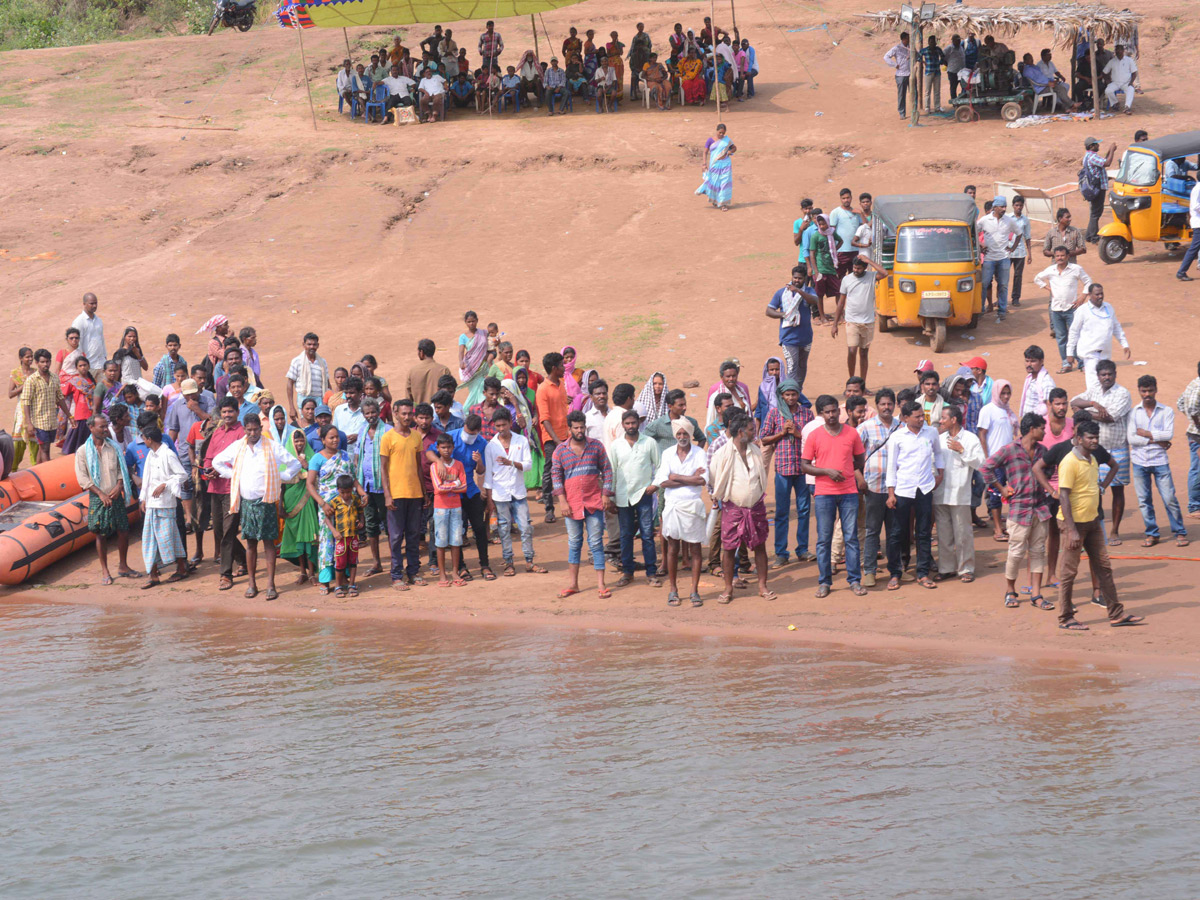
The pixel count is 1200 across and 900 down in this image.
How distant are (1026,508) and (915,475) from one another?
86 centimetres

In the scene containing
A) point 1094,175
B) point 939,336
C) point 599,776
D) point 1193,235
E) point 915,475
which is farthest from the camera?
point 1094,175

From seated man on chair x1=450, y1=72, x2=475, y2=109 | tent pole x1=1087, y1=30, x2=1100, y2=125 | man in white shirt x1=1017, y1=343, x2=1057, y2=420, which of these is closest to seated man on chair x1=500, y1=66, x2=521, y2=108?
seated man on chair x1=450, y1=72, x2=475, y2=109

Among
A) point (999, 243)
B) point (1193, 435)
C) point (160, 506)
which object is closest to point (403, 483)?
point (160, 506)

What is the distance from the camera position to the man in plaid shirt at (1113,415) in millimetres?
10242

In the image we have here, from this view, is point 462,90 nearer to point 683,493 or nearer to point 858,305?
point 858,305

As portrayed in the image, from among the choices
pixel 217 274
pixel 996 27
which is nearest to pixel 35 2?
pixel 217 274

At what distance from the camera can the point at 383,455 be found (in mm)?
10430

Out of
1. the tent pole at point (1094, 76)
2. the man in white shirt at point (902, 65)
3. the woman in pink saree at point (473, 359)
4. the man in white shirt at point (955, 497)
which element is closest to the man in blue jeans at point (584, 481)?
the woman in pink saree at point (473, 359)

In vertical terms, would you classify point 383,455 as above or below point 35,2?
below

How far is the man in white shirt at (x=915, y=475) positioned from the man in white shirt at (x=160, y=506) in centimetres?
625

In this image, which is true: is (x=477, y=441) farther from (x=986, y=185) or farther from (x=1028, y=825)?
(x=986, y=185)

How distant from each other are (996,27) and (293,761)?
69.9 ft

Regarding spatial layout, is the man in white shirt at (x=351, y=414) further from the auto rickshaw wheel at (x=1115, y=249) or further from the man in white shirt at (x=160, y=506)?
the auto rickshaw wheel at (x=1115, y=249)

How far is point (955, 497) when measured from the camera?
9609 millimetres
